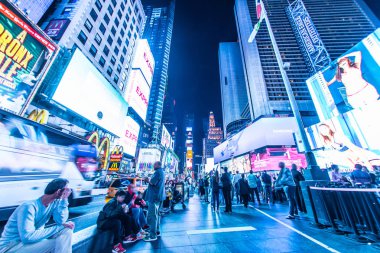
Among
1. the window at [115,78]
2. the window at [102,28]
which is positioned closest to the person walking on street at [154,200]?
the window at [115,78]

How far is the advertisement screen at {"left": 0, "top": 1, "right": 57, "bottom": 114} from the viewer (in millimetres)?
9086

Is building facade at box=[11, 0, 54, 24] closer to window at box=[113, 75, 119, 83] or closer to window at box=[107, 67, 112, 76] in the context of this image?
window at box=[107, 67, 112, 76]

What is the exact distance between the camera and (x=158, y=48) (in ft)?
284

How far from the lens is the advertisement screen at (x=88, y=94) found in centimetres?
1412

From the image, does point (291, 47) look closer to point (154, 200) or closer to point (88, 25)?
point (88, 25)

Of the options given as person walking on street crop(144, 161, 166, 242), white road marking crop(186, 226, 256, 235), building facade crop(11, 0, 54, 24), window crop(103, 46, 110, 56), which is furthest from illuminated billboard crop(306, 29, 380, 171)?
building facade crop(11, 0, 54, 24)

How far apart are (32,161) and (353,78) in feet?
97.9

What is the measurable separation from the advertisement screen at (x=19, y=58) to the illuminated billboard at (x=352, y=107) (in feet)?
103

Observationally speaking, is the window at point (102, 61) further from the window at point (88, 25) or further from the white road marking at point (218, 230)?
the white road marking at point (218, 230)

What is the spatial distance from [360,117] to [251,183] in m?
18.0

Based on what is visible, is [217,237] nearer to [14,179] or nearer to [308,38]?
[14,179]

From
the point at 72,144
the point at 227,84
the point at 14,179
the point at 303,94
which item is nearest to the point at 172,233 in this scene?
the point at 14,179

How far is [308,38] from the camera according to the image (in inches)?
679

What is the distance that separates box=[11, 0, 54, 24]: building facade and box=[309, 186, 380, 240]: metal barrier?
28872mm
